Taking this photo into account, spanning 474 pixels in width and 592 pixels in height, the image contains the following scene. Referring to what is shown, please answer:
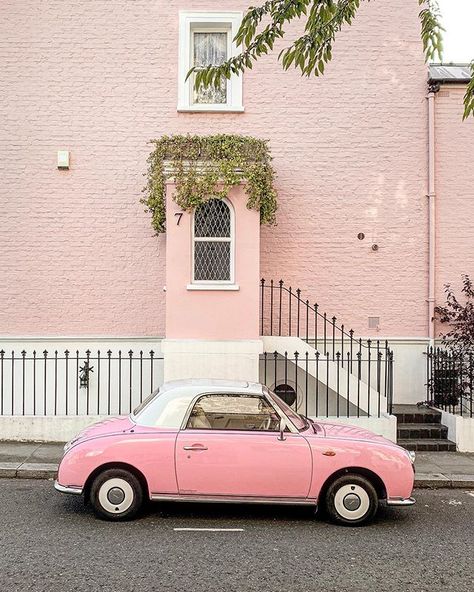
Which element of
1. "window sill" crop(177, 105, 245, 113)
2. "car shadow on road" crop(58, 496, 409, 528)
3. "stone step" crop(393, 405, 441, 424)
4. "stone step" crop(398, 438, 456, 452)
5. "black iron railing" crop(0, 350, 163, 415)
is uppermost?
"window sill" crop(177, 105, 245, 113)

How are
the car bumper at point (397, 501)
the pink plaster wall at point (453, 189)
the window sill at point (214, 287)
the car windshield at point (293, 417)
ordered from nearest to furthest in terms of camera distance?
the car bumper at point (397, 501) < the car windshield at point (293, 417) < the window sill at point (214, 287) < the pink plaster wall at point (453, 189)

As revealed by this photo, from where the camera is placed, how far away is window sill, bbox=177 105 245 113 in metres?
11.3

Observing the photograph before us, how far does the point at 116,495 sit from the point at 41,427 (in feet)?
12.7

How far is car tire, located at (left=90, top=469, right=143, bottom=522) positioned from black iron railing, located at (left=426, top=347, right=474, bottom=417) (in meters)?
6.13

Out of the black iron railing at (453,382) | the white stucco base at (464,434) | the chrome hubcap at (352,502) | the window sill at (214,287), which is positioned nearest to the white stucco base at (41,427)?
the window sill at (214,287)

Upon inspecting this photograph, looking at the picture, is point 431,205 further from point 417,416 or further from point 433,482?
point 433,482

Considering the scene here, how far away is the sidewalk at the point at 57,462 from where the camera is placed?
8.03 metres

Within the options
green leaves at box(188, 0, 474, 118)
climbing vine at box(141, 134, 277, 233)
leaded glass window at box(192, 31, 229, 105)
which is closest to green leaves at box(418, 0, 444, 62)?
green leaves at box(188, 0, 474, 118)

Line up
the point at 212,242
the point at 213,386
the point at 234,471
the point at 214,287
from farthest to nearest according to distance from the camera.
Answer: the point at 212,242
the point at 214,287
the point at 213,386
the point at 234,471

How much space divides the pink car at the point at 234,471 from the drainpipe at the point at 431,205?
545 cm

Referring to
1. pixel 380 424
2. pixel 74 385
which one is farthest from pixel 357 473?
pixel 74 385

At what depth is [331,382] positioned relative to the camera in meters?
10.3

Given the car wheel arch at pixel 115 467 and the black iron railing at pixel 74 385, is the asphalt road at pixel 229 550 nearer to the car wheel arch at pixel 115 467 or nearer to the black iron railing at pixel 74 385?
the car wheel arch at pixel 115 467

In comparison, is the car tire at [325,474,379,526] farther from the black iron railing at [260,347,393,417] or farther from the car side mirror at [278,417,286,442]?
the black iron railing at [260,347,393,417]
